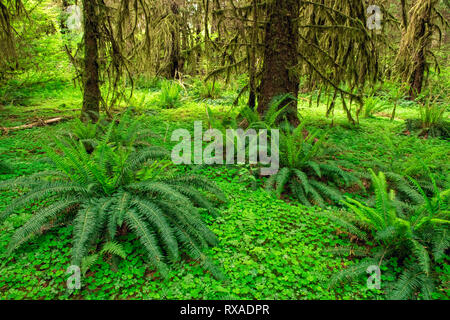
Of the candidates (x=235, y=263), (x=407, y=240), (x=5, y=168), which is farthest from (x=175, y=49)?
(x=407, y=240)

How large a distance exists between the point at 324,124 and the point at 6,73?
7.72 metres

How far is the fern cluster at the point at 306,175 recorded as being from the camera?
304 cm

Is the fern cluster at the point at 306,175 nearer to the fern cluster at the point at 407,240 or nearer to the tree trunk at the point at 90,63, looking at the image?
the fern cluster at the point at 407,240

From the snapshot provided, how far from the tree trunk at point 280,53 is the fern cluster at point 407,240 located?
239cm

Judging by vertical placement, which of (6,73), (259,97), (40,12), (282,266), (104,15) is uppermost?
(40,12)

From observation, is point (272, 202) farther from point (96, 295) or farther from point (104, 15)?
point (104, 15)

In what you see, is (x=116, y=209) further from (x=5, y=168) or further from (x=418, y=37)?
(x=418, y=37)

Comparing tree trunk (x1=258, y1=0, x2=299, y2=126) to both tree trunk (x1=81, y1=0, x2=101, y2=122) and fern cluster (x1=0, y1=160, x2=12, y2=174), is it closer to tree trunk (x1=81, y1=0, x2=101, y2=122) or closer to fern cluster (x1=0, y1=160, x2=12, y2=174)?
tree trunk (x1=81, y1=0, x2=101, y2=122)

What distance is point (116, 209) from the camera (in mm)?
2111

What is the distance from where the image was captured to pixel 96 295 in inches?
69.1

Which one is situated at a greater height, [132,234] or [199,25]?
[199,25]

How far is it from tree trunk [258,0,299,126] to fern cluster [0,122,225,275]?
8.39ft

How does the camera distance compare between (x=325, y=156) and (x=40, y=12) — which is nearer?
(x=325, y=156)

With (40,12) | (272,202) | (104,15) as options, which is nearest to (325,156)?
(272,202)
